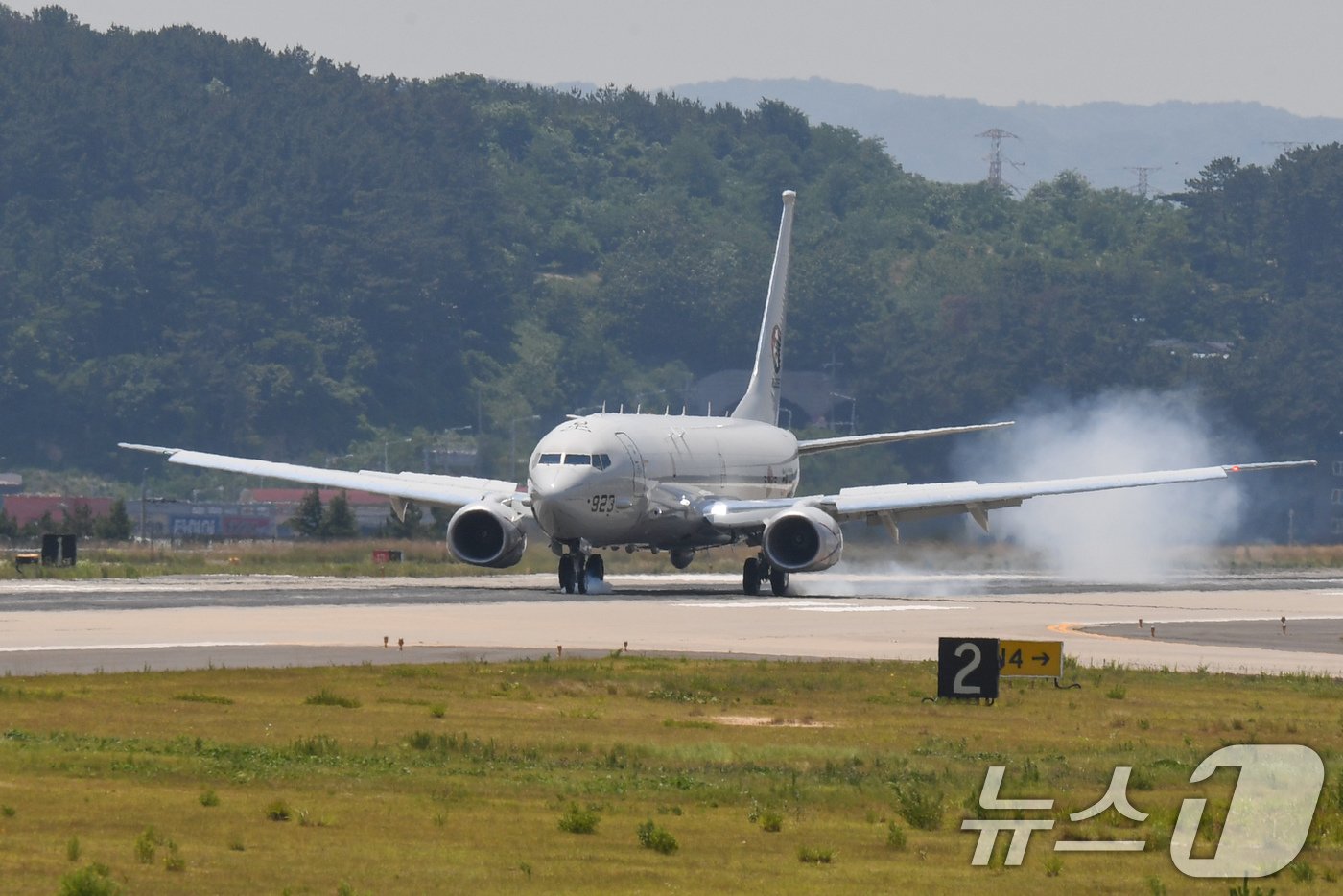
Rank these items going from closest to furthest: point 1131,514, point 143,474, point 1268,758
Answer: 1. point 1268,758
2. point 1131,514
3. point 143,474

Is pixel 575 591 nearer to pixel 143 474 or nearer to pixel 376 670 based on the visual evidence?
pixel 376 670

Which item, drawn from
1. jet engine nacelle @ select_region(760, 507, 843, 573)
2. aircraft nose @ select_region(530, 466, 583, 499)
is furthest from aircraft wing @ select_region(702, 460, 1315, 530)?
aircraft nose @ select_region(530, 466, 583, 499)

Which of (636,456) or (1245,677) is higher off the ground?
(636,456)

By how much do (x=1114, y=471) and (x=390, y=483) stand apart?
160 feet

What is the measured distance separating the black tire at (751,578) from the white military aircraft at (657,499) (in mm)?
41

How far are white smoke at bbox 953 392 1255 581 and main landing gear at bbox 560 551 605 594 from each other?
26.7 meters

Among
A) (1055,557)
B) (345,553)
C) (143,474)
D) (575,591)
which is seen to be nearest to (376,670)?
(575,591)

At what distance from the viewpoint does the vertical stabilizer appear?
87.6 metres

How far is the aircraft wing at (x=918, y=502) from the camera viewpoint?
70750 mm

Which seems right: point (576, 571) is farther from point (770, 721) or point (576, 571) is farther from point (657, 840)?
point (657, 840)

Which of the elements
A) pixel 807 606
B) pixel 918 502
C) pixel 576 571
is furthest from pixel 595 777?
pixel 918 502

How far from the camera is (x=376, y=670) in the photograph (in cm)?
3975

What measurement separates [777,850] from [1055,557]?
253 ft

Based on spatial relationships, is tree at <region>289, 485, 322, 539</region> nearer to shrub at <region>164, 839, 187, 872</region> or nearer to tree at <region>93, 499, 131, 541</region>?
tree at <region>93, 499, 131, 541</region>
